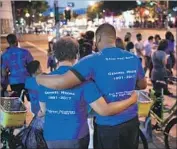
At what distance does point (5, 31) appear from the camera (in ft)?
34.7

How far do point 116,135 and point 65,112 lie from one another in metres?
0.47

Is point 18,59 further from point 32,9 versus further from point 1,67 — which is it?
point 32,9

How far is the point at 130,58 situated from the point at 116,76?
24 centimetres

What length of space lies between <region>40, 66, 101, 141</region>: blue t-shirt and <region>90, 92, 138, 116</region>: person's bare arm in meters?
0.16

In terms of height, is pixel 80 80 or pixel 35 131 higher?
pixel 80 80

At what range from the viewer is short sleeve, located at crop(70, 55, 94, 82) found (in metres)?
Result: 3.43

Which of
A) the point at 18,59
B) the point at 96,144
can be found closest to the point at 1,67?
the point at 18,59

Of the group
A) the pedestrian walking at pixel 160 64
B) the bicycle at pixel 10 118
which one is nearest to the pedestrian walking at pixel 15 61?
the bicycle at pixel 10 118

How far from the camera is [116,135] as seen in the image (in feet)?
12.2

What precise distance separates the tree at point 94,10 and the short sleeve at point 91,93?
10069cm

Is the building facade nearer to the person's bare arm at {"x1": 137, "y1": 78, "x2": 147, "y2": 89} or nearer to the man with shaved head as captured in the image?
the person's bare arm at {"x1": 137, "y1": 78, "x2": 147, "y2": 89}

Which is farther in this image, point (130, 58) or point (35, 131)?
point (35, 131)

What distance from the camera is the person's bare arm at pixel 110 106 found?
3.41 meters

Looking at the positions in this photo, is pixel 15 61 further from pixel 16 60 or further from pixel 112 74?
pixel 112 74
